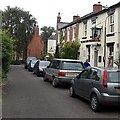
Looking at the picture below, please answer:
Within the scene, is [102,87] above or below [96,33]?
below

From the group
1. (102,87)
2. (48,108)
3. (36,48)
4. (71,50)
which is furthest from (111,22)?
(36,48)

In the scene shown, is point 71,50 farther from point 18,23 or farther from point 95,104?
point 18,23

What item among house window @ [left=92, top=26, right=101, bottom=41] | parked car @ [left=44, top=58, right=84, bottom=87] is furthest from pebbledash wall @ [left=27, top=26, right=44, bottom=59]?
parked car @ [left=44, top=58, right=84, bottom=87]

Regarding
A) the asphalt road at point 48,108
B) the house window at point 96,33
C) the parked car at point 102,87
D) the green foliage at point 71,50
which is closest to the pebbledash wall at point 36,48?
the green foliage at point 71,50

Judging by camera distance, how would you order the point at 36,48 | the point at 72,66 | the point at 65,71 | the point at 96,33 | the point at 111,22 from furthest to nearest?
the point at 36,48
the point at 96,33
the point at 111,22
the point at 72,66
the point at 65,71

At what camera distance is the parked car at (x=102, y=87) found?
9.26m

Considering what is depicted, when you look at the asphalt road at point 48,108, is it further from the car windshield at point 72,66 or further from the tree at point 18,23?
the tree at point 18,23

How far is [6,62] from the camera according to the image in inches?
677

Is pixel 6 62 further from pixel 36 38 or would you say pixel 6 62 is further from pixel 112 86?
pixel 36 38

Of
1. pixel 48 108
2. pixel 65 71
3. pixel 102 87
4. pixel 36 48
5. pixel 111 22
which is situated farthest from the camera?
pixel 36 48

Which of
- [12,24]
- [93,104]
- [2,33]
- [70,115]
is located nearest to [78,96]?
[93,104]

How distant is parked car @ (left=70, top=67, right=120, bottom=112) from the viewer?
364 inches

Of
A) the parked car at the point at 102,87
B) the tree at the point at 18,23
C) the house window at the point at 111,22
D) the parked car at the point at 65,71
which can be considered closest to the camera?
the parked car at the point at 102,87

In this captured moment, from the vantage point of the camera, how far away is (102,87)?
30.9ft
